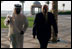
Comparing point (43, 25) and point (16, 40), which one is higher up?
point (43, 25)

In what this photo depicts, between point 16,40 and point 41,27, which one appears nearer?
point 41,27

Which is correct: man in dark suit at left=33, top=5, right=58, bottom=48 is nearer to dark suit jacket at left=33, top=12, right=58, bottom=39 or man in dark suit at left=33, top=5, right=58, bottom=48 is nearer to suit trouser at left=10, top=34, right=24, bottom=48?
dark suit jacket at left=33, top=12, right=58, bottom=39

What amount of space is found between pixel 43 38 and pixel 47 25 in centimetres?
37

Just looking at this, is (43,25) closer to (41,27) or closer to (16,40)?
(41,27)

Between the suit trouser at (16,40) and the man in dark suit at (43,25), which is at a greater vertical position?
the man in dark suit at (43,25)

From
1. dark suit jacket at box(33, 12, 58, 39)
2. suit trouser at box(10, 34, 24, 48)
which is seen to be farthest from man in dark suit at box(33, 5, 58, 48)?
suit trouser at box(10, 34, 24, 48)

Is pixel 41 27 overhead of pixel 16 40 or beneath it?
overhead

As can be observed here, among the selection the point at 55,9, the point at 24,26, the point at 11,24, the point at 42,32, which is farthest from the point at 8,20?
the point at 55,9

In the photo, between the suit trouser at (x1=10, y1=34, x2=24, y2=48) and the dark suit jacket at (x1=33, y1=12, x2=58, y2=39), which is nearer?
the dark suit jacket at (x1=33, y1=12, x2=58, y2=39)

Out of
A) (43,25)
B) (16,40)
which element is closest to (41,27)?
(43,25)

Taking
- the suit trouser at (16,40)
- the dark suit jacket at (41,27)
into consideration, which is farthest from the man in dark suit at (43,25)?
the suit trouser at (16,40)

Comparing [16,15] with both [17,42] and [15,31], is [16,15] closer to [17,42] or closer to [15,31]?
[15,31]

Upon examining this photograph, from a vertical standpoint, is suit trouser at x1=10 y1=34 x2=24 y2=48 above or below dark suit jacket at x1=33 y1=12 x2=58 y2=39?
below

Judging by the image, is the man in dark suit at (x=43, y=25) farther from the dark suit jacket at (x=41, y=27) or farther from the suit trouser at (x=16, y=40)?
the suit trouser at (x=16, y=40)
